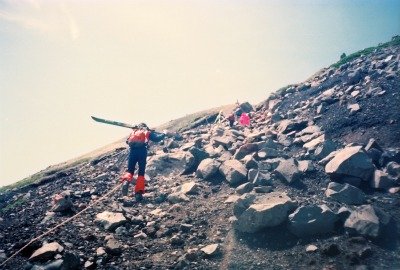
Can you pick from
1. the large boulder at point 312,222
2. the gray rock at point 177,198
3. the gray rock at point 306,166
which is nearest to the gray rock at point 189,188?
the gray rock at point 177,198

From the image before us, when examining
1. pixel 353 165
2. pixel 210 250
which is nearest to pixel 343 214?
pixel 353 165

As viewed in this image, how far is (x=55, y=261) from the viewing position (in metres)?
4.91

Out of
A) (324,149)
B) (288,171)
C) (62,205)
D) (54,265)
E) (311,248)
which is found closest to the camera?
(54,265)

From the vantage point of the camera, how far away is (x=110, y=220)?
6.70 meters

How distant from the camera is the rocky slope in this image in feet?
16.9

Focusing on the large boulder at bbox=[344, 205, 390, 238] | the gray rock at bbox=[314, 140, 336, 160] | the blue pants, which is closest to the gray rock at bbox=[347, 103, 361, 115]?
the gray rock at bbox=[314, 140, 336, 160]

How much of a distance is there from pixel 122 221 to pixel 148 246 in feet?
3.79

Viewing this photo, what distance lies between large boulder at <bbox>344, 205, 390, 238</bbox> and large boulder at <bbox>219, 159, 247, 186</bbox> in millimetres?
3265

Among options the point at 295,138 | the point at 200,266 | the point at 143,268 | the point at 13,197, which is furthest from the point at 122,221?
the point at 13,197

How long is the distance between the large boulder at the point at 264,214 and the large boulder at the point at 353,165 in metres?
1.94

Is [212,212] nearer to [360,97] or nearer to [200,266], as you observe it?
[200,266]

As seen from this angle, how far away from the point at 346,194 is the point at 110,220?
17.7ft

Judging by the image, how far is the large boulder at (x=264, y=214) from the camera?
5.74m

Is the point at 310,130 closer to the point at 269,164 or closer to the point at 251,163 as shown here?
the point at 269,164
